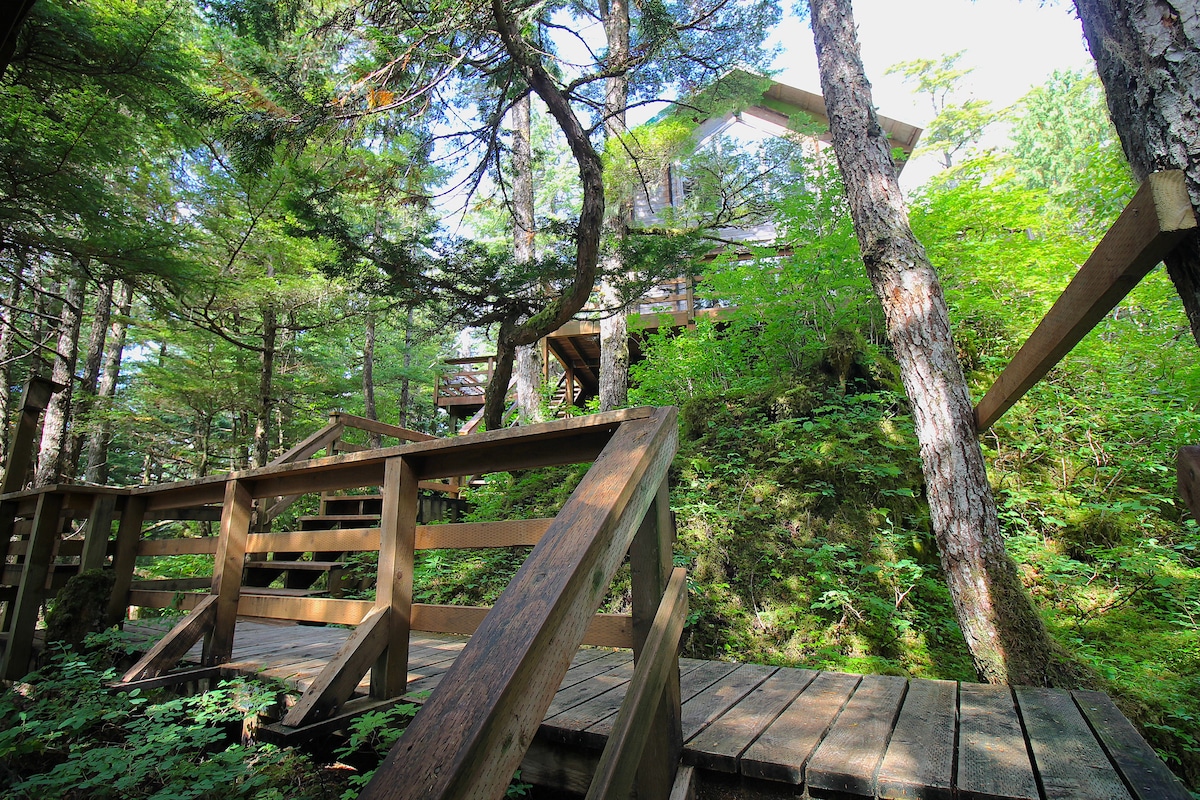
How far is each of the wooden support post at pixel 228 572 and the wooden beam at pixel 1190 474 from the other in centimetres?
376

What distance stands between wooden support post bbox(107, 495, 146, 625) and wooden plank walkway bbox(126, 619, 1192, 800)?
1.90 metres

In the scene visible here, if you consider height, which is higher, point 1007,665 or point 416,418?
point 416,418

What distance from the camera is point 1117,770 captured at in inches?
63.5

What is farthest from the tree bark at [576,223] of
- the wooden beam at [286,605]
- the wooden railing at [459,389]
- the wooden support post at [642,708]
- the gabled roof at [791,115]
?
the wooden railing at [459,389]

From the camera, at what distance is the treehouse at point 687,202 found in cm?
1199

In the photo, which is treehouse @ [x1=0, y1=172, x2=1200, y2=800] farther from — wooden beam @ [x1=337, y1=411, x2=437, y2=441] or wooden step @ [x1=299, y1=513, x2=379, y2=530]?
wooden beam @ [x1=337, y1=411, x2=437, y2=441]

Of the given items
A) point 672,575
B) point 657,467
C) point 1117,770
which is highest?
point 657,467

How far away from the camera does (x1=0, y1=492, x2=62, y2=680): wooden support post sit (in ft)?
12.8

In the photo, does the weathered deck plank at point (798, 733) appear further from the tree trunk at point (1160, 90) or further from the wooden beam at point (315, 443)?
the wooden beam at point (315, 443)

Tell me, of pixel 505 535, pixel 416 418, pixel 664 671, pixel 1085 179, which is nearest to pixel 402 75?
pixel 505 535

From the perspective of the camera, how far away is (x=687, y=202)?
1088 centimetres

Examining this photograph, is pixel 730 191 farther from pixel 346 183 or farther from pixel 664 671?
pixel 664 671

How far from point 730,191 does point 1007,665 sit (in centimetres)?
865

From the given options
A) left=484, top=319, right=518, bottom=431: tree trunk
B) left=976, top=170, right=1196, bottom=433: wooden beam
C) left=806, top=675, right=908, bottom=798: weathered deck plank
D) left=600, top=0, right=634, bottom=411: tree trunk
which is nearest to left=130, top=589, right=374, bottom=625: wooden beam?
left=806, top=675, right=908, bottom=798: weathered deck plank
